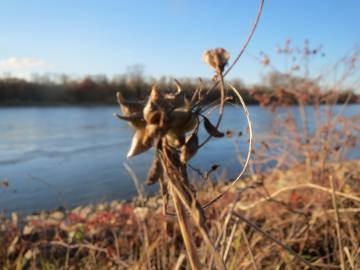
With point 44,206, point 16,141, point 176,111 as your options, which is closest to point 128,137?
point 16,141

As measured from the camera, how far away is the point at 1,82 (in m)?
35.0

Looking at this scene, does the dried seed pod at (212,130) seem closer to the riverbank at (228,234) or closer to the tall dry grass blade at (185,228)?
the tall dry grass blade at (185,228)

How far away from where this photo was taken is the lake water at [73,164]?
629 cm

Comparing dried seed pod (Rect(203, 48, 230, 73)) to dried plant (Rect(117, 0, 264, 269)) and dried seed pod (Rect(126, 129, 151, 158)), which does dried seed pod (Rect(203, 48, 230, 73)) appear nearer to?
dried plant (Rect(117, 0, 264, 269))

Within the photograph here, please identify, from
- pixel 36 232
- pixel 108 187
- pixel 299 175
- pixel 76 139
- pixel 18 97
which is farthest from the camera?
pixel 18 97

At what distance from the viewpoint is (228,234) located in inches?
87.7

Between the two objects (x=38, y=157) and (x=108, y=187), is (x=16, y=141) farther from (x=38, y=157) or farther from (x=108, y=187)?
(x=108, y=187)

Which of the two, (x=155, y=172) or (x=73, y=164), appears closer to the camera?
(x=155, y=172)

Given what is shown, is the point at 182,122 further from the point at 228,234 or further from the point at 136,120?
the point at 228,234

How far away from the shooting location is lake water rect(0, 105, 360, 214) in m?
6.29

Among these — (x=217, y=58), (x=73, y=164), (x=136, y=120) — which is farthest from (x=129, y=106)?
(x=73, y=164)

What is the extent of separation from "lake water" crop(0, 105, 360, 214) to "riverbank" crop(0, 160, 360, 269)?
491mm

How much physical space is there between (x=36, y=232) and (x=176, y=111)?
368 centimetres

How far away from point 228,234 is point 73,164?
7.13 metres
